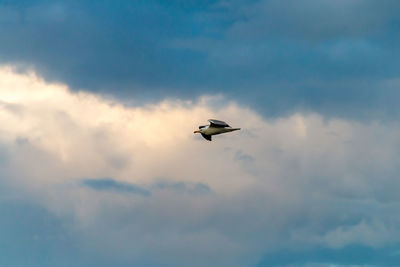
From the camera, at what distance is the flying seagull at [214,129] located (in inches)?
4213

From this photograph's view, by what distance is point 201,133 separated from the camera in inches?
4387

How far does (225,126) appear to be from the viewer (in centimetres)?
10819

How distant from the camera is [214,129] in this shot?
109500 mm

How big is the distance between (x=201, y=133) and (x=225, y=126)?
7.51 metres

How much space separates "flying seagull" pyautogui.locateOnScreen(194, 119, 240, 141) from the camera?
10700cm
